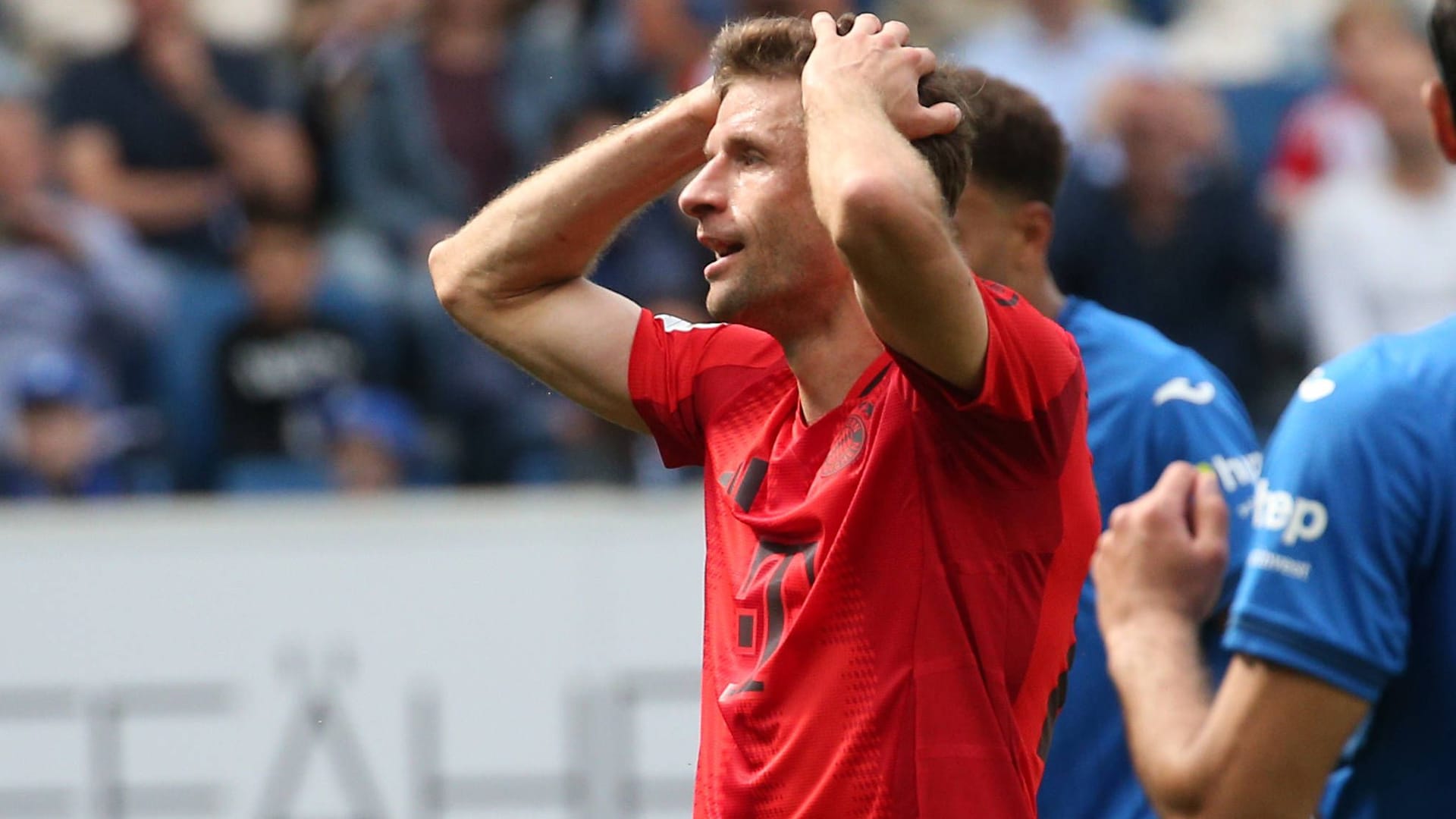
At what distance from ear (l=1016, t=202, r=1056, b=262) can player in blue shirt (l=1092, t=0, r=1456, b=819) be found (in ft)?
6.18

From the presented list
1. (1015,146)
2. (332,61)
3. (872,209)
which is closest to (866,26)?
(872,209)

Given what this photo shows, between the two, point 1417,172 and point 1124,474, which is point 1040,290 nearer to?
point 1124,474

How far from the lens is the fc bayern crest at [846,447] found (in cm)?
283

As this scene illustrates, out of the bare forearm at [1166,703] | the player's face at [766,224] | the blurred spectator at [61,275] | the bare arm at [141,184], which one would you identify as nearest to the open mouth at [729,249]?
the player's face at [766,224]

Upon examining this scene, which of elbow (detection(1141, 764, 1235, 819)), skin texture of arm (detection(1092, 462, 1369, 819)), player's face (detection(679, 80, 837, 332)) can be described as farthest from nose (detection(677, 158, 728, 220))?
elbow (detection(1141, 764, 1235, 819))

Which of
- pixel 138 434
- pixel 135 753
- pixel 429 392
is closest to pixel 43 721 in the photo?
pixel 135 753

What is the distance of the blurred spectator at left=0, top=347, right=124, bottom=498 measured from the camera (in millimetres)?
7555

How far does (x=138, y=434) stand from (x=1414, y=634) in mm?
6248

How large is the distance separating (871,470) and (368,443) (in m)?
5.13

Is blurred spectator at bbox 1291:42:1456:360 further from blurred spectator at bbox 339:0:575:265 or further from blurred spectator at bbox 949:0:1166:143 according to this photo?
blurred spectator at bbox 339:0:575:265

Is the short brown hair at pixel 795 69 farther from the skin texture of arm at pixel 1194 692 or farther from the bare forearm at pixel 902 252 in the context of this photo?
the skin texture of arm at pixel 1194 692

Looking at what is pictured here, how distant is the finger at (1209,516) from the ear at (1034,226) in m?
1.93

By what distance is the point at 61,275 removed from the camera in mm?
7922

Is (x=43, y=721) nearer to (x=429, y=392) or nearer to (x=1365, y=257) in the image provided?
(x=429, y=392)
